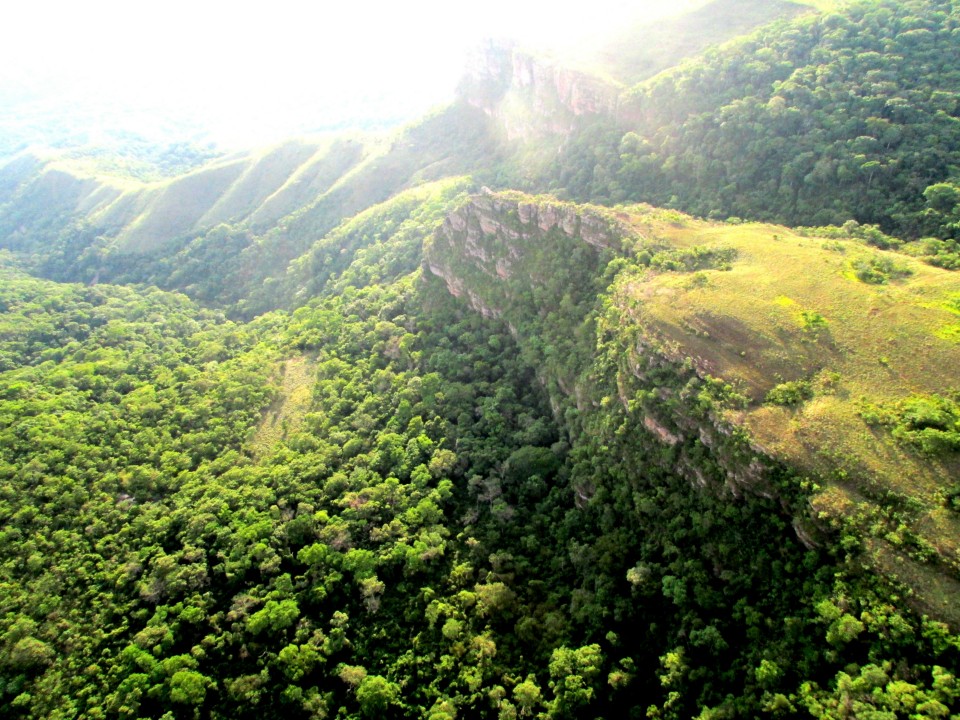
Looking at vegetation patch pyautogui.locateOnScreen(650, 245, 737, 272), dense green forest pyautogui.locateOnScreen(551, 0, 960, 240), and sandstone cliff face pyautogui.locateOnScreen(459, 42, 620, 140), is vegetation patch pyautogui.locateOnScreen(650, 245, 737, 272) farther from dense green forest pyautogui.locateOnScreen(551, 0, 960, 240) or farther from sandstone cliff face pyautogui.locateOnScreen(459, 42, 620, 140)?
sandstone cliff face pyautogui.locateOnScreen(459, 42, 620, 140)

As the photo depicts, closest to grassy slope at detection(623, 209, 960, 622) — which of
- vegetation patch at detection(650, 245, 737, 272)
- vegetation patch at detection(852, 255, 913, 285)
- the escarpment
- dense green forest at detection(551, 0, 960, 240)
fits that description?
the escarpment

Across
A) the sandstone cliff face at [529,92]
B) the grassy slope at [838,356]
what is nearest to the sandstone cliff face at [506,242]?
the grassy slope at [838,356]

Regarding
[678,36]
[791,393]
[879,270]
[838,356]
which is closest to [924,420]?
[838,356]

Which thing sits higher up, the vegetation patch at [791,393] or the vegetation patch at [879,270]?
the vegetation patch at [879,270]

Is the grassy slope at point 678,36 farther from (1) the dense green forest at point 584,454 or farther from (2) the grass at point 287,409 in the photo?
(2) the grass at point 287,409

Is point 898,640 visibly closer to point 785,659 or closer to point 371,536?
point 785,659

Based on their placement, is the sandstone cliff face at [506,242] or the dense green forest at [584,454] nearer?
the dense green forest at [584,454]

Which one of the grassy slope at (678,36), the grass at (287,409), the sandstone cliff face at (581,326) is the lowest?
the grass at (287,409)
